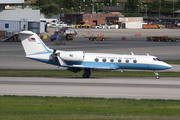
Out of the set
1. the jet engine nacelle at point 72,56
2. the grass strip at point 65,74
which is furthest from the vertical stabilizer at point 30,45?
the grass strip at point 65,74

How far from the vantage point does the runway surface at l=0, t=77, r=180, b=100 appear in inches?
1065

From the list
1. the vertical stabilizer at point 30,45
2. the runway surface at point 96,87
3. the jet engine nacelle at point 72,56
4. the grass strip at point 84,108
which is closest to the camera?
the grass strip at point 84,108

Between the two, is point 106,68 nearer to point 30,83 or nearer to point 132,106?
point 30,83

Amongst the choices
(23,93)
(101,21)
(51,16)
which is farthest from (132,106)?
(51,16)

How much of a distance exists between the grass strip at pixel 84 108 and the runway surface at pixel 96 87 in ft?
7.14

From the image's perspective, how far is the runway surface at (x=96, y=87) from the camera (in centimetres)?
2705

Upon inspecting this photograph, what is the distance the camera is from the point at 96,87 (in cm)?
3027

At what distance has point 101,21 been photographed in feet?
561

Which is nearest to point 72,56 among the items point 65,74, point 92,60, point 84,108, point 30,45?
point 92,60

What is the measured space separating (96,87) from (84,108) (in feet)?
29.4

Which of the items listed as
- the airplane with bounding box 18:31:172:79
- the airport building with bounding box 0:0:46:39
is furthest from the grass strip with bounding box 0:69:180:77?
the airport building with bounding box 0:0:46:39

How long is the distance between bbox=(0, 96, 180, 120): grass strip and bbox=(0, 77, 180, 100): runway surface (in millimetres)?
2176

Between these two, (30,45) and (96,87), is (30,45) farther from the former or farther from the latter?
(96,87)

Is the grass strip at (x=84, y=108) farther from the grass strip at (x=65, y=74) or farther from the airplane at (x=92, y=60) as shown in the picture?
the grass strip at (x=65, y=74)
